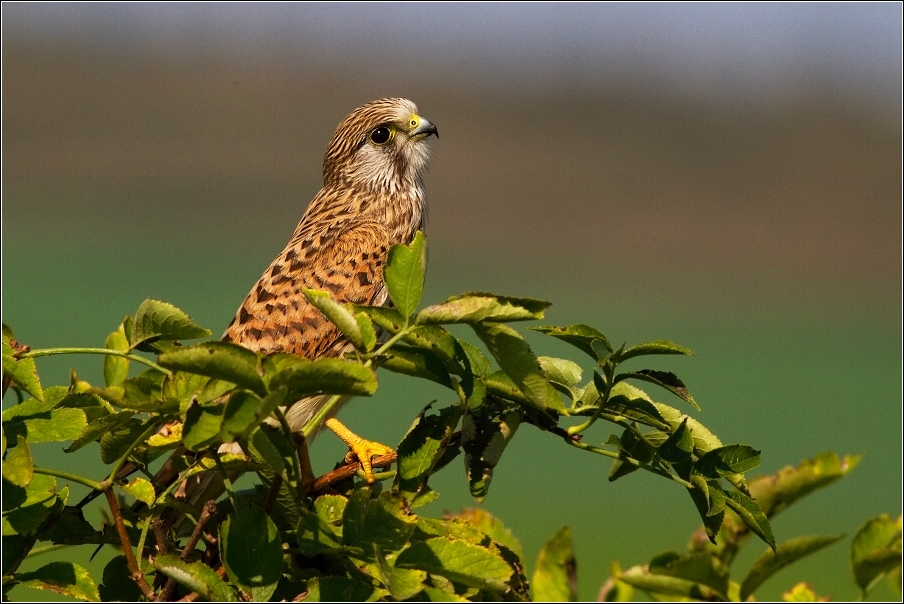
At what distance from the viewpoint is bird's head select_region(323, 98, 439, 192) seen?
594 centimetres

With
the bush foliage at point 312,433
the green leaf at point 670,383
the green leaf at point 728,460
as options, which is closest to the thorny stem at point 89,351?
the bush foliage at point 312,433

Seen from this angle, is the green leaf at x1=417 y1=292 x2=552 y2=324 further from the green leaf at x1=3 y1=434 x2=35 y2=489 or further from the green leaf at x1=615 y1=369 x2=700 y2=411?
the green leaf at x1=3 y1=434 x2=35 y2=489

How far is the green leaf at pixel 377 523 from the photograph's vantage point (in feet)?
6.42

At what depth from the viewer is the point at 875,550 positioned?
2.79m

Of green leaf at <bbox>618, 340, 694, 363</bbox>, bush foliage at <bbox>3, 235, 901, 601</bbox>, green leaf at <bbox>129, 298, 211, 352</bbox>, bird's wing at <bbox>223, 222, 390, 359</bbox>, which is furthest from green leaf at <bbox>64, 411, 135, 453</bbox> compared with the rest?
bird's wing at <bbox>223, 222, 390, 359</bbox>

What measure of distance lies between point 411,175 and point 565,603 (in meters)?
3.46

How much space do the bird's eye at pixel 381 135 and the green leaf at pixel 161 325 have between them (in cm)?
393

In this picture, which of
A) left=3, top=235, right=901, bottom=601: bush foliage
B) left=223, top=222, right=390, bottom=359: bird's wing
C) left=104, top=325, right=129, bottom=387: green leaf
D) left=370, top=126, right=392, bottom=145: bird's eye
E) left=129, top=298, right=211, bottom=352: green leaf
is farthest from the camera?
left=370, top=126, right=392, bottom=145: bird's eye

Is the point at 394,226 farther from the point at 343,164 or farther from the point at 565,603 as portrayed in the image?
the point at 565,603

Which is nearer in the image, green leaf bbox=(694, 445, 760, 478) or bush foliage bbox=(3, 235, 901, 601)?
bush foliage bbox=(3, 235, 901, 601)

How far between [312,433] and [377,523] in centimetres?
28

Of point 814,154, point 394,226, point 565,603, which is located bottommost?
point 565,603

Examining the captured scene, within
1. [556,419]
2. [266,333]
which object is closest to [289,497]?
[556,419]

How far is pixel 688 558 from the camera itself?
2.70 meters
